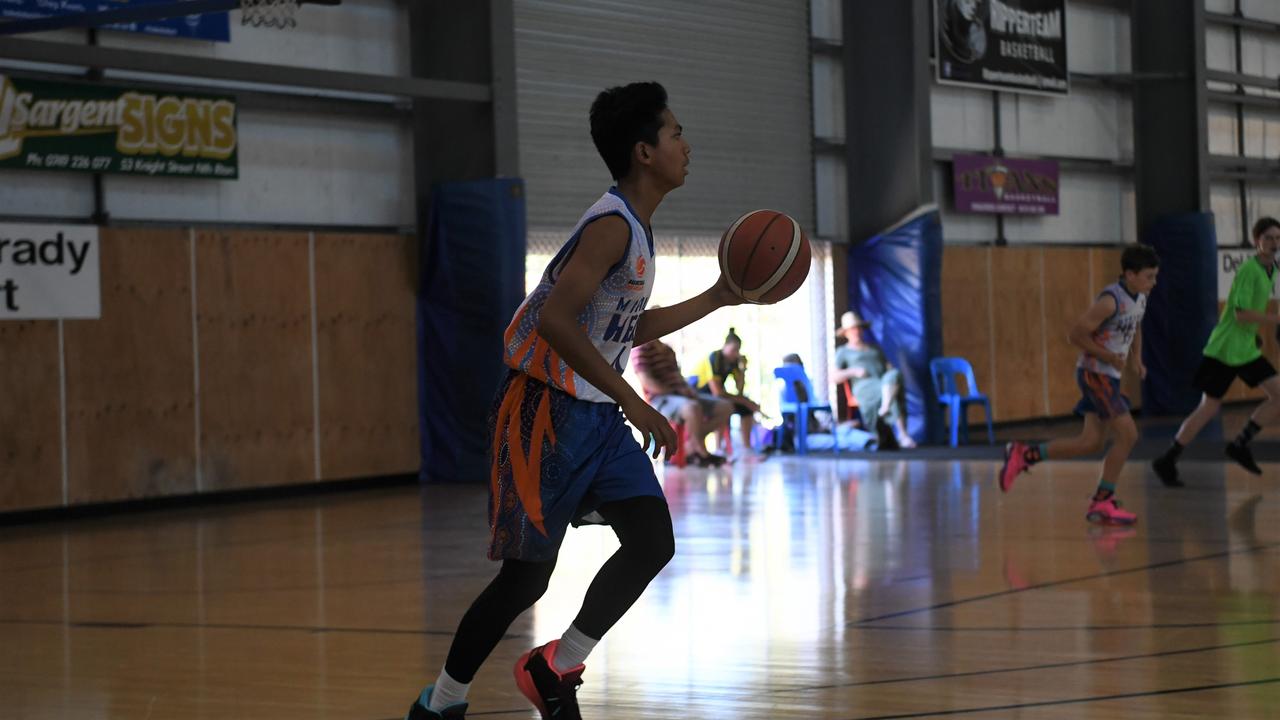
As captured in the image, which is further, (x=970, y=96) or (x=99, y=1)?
(x=970, y=96)

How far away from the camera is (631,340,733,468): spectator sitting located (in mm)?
14406

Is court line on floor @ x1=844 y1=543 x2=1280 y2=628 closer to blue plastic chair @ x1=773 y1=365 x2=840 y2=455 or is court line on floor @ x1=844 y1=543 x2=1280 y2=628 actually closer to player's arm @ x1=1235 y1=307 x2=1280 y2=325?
player's arm @ x1=1235 y1=307 x2=1280 y2=325

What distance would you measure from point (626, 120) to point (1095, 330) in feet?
18.5

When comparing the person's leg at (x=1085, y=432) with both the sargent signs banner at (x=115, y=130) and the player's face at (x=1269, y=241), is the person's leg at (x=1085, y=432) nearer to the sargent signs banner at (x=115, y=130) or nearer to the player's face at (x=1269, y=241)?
the player's face at (x=1269, y=241)

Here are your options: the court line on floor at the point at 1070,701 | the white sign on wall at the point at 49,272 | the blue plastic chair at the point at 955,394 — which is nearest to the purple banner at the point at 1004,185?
→ the blue plastic chair at the point at 955,394

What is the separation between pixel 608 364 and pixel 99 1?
9.51 m

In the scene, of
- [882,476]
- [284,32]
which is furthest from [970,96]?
[284,32]

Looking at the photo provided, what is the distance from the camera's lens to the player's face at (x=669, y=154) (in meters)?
4.02

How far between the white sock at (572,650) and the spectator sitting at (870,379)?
1229 centimetres

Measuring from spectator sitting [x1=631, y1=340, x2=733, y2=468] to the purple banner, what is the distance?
236 inches

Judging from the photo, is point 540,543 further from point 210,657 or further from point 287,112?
point 287,112

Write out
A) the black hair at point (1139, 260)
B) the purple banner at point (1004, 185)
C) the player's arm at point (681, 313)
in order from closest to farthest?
the player's arm at point (681, 313), the black hair at point (1139, 260), the purple banner at point (1004, 185)

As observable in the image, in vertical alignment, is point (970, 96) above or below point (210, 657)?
above

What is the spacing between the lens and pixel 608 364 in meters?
3.82
